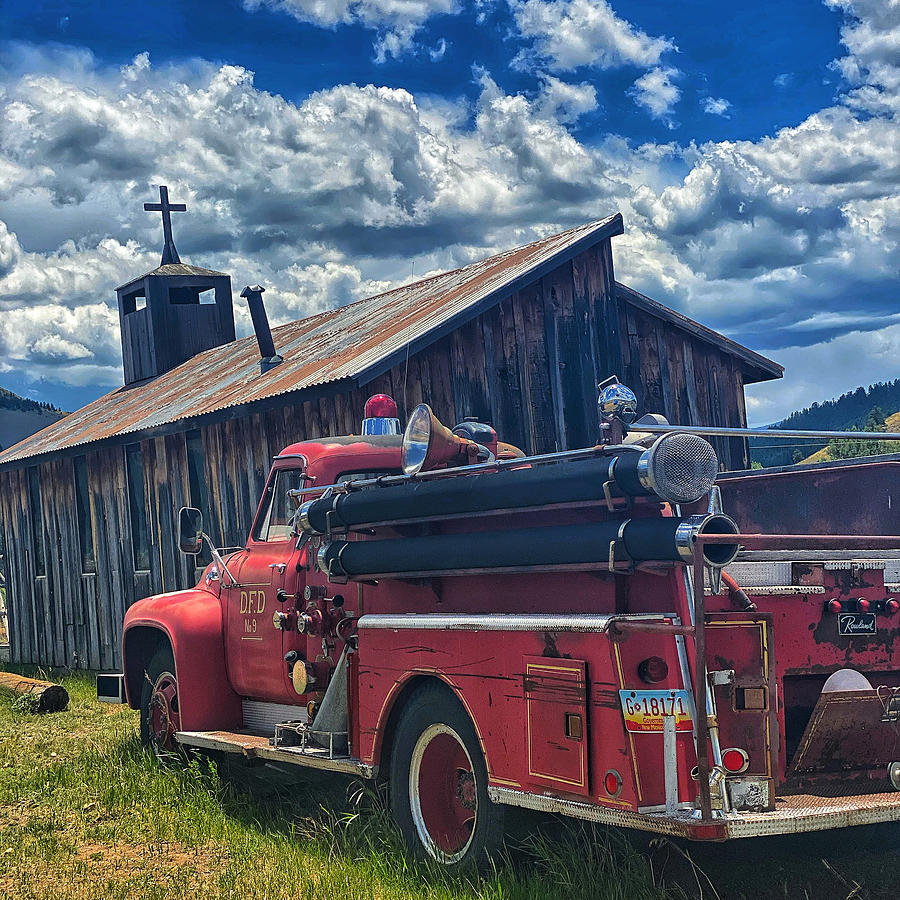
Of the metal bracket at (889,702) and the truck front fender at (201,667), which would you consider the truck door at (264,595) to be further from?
the metal bracket at (889,702)

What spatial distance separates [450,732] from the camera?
5.61m

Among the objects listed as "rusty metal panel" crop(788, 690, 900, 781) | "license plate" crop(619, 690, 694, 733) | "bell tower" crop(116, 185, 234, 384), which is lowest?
"rusty metal panel" crop(788, 690, 900, 781)

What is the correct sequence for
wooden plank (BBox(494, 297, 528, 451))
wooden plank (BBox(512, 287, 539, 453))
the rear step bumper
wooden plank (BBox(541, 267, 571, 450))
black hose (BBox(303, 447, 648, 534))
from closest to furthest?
the rear step bumper, black hose (BBox(303, 447, 648, 534)), wooden plank (BBox(494, 297, 528, 451)), wooden plank (BBox(512, 287, 539, 453)), wooden plank (BBox(541, 267, 571, 450))

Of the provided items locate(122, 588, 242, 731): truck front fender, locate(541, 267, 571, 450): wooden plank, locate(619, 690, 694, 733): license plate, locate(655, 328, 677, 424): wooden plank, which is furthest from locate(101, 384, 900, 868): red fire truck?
locate(655, 328, 677, 424): wooden plank

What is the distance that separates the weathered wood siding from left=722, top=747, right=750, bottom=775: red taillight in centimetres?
784

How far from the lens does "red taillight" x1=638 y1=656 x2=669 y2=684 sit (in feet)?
15.3

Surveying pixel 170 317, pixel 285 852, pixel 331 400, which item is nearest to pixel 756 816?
pixel 285 852

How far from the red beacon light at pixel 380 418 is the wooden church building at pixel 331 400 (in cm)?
180

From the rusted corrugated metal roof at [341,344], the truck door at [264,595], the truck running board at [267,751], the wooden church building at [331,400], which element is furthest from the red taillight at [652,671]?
the rusted corrugated metal roof at [341,344]

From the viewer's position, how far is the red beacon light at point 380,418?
829 cm

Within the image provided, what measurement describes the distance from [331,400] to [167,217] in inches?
613

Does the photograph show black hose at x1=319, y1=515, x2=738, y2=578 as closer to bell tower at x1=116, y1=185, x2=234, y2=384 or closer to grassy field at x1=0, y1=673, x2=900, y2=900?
grassy field at x1=0, y1=673, x2=900, y2=900

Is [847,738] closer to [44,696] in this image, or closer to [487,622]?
[487,622]

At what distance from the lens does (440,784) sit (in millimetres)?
5715
